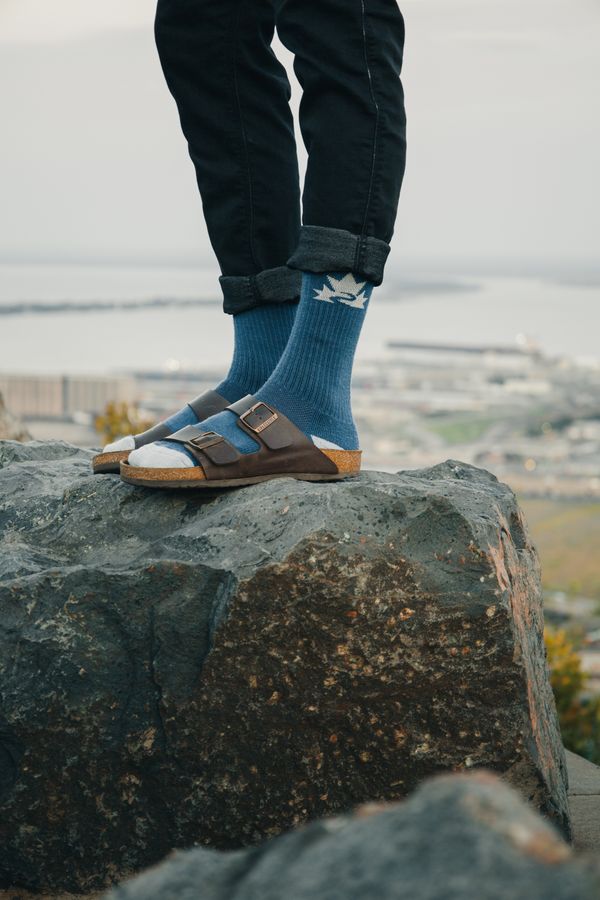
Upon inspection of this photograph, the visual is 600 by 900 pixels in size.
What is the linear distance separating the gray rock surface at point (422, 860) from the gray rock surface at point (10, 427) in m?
3.90

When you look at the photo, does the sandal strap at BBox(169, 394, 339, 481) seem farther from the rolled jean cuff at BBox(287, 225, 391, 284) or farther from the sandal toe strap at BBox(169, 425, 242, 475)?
the rolled jean cuff at BBox(287, 225, 391, 284)

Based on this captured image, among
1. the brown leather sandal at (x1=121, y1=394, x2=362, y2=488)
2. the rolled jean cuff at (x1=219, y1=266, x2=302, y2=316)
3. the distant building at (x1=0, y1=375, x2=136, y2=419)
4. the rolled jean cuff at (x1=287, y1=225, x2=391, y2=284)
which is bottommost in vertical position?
the distant building at (x1=0, y1=375, x2=136, y2=419)

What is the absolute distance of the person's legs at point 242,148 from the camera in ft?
7.96

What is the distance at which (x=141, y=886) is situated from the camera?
3.09 ft

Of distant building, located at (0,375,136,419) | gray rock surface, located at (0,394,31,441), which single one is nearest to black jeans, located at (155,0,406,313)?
gray rock surface, located at (0,394,31,441)

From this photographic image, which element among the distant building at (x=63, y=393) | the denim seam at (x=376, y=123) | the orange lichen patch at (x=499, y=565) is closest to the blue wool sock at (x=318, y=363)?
the denim seam at (x=376, y=123)

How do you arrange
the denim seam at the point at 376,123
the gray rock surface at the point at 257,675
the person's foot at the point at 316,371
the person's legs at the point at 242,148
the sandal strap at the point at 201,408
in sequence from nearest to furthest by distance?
the gray rock surface at the point at 257,675 → the denim seam at the point at 376,123 → the person's foot at the point at 316,371 → the person's legs at the point at 242,148 → the sandal strap at the point at 201,408

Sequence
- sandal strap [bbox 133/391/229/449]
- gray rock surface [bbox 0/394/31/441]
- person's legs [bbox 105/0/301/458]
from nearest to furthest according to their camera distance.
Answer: person's legs [bbox 105/0/301/458] < sandal strap [bbox 133/391/229/449] < gray rock surface [bbox 0/394/31/441]

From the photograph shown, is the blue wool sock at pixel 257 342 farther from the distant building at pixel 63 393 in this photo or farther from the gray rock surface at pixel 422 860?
the distant building at pixel 63 393

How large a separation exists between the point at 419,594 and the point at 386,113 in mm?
960

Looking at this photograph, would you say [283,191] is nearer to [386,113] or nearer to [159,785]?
[386,113]

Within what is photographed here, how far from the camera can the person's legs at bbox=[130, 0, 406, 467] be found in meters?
2.19

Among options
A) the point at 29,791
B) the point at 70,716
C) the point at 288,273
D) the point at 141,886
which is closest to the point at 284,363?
the point at 288,273

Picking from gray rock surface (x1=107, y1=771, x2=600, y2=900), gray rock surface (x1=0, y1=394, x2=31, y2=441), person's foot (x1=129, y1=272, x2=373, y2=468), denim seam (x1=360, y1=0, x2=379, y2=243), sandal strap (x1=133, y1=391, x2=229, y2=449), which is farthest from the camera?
gray rock surface (x1=0, y1=394, x2=31, y2=441)
